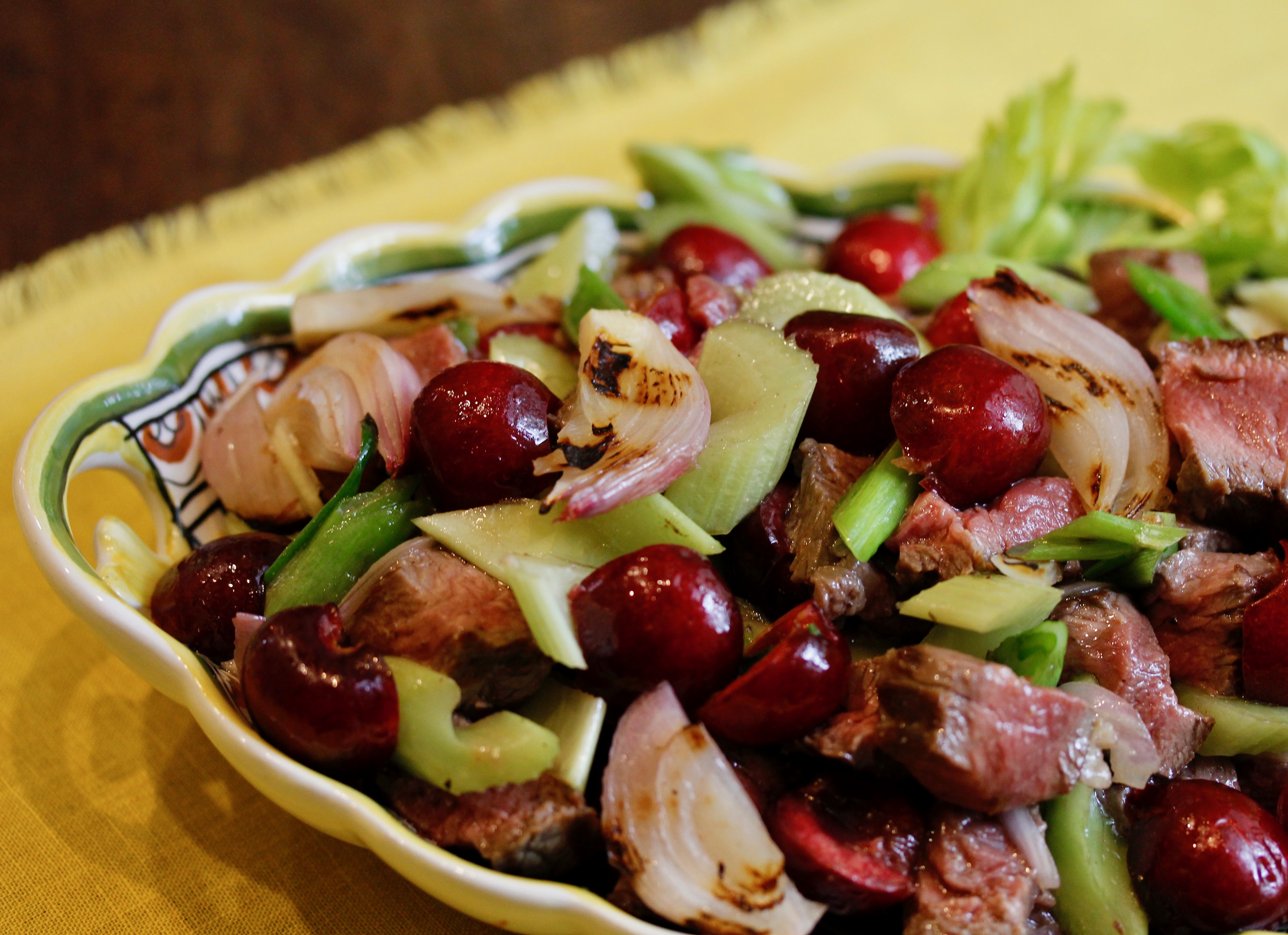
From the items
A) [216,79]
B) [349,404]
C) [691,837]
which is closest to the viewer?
[691,837]

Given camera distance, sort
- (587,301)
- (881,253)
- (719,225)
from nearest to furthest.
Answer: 1. (587,301)
2. (881,253)
3. (719,225)

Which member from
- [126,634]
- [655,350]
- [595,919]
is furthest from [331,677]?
[655,350]

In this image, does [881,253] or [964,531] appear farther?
[881,253]

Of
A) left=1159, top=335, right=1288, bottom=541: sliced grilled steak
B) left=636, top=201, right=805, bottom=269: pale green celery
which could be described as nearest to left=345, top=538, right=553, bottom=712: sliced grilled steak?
left=1159, top=335, right=1288, bottom=541: sliced grilled steak

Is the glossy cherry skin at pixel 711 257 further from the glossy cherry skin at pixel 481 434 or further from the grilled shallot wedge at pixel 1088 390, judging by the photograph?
the glossy cherry skin at pixel 481 434

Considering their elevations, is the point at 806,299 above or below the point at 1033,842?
above

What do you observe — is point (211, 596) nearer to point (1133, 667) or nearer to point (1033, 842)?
point (1033, 842)

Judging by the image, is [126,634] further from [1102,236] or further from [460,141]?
[1102,236]

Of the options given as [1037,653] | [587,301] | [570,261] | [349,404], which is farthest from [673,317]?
[1037,653]
